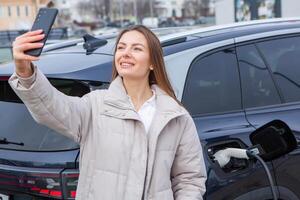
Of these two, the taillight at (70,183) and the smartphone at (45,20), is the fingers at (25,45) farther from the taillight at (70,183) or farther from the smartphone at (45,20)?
the taillight at (70,183)

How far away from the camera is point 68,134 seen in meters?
2.30

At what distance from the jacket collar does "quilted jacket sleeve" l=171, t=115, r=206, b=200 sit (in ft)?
0.29

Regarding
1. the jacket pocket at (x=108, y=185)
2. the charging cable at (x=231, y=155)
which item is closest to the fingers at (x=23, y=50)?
the jacket pocket at (x=108, y=185)

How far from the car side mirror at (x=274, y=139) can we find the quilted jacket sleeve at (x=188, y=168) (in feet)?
1.97

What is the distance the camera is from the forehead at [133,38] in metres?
2.41

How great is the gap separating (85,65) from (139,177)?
874 mm

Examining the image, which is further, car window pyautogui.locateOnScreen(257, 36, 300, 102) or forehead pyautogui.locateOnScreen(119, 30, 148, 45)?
car window pyautogui.locateOnScreen(257, 36, 300, 102)

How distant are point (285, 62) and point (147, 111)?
1.48 meters

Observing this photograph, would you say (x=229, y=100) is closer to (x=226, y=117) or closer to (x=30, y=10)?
(x=226, y=117)

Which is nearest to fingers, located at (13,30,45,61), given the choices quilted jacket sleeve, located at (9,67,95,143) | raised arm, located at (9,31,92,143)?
raised arm, located at (9,31,92,143)

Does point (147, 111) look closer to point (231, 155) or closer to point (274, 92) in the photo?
point (231, 155)

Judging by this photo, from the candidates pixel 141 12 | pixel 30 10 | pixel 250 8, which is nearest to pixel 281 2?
pixel 250 8

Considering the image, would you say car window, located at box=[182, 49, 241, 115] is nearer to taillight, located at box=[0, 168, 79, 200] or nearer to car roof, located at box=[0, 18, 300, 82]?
car roof, located at box=[0, 18, 300, 82]

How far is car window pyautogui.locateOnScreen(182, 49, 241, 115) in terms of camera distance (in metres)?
3.05
